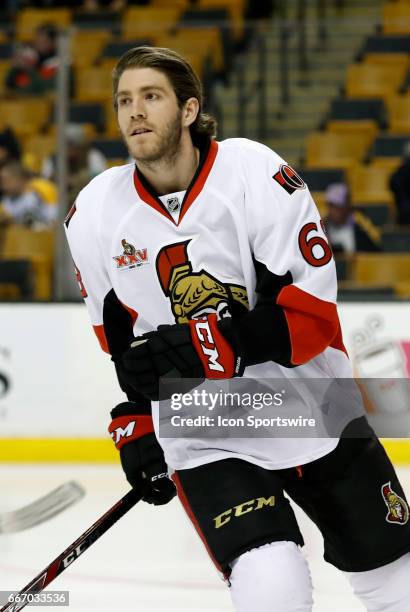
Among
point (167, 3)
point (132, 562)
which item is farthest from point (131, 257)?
point (167, 3)

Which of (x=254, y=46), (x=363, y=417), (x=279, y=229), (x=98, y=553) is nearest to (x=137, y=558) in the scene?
(x=98, y=553)

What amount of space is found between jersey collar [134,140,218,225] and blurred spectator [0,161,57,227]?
3.21 m

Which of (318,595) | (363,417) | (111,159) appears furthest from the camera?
(111,159)

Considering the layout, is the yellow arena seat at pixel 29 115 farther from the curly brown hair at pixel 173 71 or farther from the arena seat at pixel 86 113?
the curly brown hair at pixel 173 71

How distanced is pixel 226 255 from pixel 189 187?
0.49 ft

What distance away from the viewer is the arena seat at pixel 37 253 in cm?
557

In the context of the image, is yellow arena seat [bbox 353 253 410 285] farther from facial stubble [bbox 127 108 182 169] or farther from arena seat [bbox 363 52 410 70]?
facial stubble [bbox 127 108 182 169]

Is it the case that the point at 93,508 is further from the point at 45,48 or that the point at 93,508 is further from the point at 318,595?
the point at 45,48

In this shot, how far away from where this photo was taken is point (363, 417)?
251 centimetres

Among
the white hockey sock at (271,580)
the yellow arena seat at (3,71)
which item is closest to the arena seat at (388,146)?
the yellow arena seat at (3,71)

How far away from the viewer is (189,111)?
240 cm

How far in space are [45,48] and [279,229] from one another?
12.4 feet

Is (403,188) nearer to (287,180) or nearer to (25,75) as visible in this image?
(25,75)

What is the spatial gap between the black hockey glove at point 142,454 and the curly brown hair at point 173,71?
59 cm
